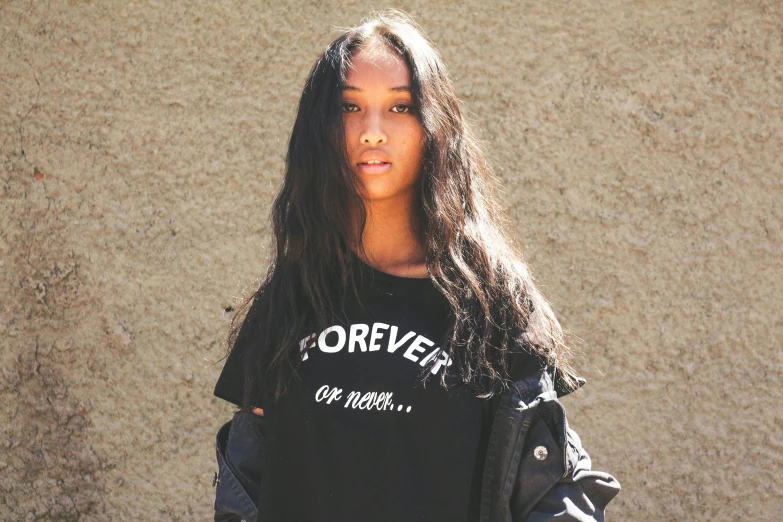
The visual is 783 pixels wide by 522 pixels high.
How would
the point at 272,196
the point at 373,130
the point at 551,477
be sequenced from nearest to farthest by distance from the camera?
the point at 551,477 → the point at 373,130 → the point at 272,196

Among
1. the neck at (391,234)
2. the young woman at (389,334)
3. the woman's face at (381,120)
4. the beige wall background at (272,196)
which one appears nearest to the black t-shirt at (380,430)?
the young woman at (389,334)

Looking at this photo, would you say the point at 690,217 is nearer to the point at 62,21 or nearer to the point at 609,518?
the point at 609,518

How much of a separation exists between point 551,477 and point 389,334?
410mm

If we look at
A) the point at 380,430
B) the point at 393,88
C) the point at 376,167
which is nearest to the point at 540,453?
the point at 380,430

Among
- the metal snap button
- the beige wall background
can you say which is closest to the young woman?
the metal snap button

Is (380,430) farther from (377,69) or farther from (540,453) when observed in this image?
(377,69)

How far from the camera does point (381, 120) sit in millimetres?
1771

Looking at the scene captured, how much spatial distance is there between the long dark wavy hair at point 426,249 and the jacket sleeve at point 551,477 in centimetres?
10

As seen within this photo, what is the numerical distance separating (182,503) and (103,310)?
2.23ft

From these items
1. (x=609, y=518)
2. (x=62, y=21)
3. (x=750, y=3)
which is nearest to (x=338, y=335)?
(x=609, y=518)

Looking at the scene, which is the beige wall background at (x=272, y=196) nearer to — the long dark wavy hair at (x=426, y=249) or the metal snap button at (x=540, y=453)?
the long dark wavy hair at (x=426, y=249)

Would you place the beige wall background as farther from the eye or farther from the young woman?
the eye

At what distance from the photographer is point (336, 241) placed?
1851 millimetres

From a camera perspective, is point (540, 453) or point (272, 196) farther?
point (272, 196)
